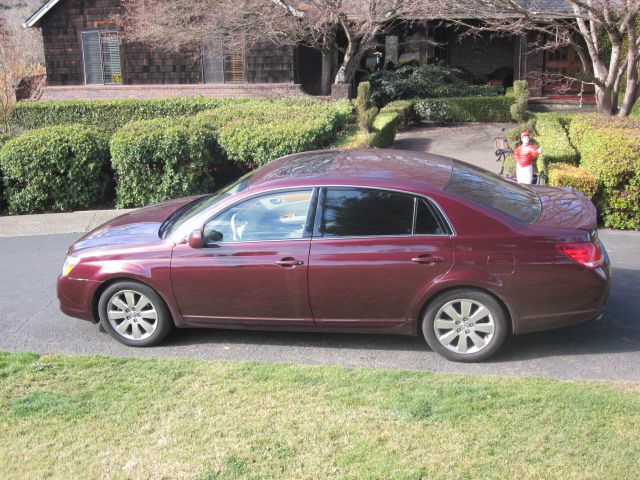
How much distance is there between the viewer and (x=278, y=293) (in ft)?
19.2

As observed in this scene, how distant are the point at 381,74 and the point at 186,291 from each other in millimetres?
17110

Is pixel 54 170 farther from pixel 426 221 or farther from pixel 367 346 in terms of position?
pixel 426 221

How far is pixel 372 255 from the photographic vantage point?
5695mm

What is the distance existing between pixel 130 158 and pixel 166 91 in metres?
12.4

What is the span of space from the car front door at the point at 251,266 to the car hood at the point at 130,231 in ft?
1.72

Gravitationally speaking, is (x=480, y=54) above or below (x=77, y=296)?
above

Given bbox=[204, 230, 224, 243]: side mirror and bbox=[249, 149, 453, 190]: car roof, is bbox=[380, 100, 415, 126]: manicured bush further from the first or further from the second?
bbox=[204, 230, 224, 243]: side mirror

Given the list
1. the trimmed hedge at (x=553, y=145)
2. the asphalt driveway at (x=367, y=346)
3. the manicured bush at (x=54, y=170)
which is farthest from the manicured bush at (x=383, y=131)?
the asphalt driveway at (x=367, y=346)

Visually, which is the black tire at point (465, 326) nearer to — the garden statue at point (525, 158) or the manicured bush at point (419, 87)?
the garden statue at point (525, 158)

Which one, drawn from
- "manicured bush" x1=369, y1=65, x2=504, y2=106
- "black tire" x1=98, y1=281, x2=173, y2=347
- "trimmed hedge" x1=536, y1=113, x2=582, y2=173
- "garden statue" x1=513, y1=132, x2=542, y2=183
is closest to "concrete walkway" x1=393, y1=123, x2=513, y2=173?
"trimmed hedge" x1=536, y1=113, x2=582, y2=173

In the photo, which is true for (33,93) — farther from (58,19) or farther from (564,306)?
(564,306)

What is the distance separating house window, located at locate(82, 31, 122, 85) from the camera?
77.4ft

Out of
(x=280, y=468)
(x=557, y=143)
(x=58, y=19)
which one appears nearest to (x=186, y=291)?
(x=280, y=468)

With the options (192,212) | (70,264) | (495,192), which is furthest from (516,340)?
(70,264)
